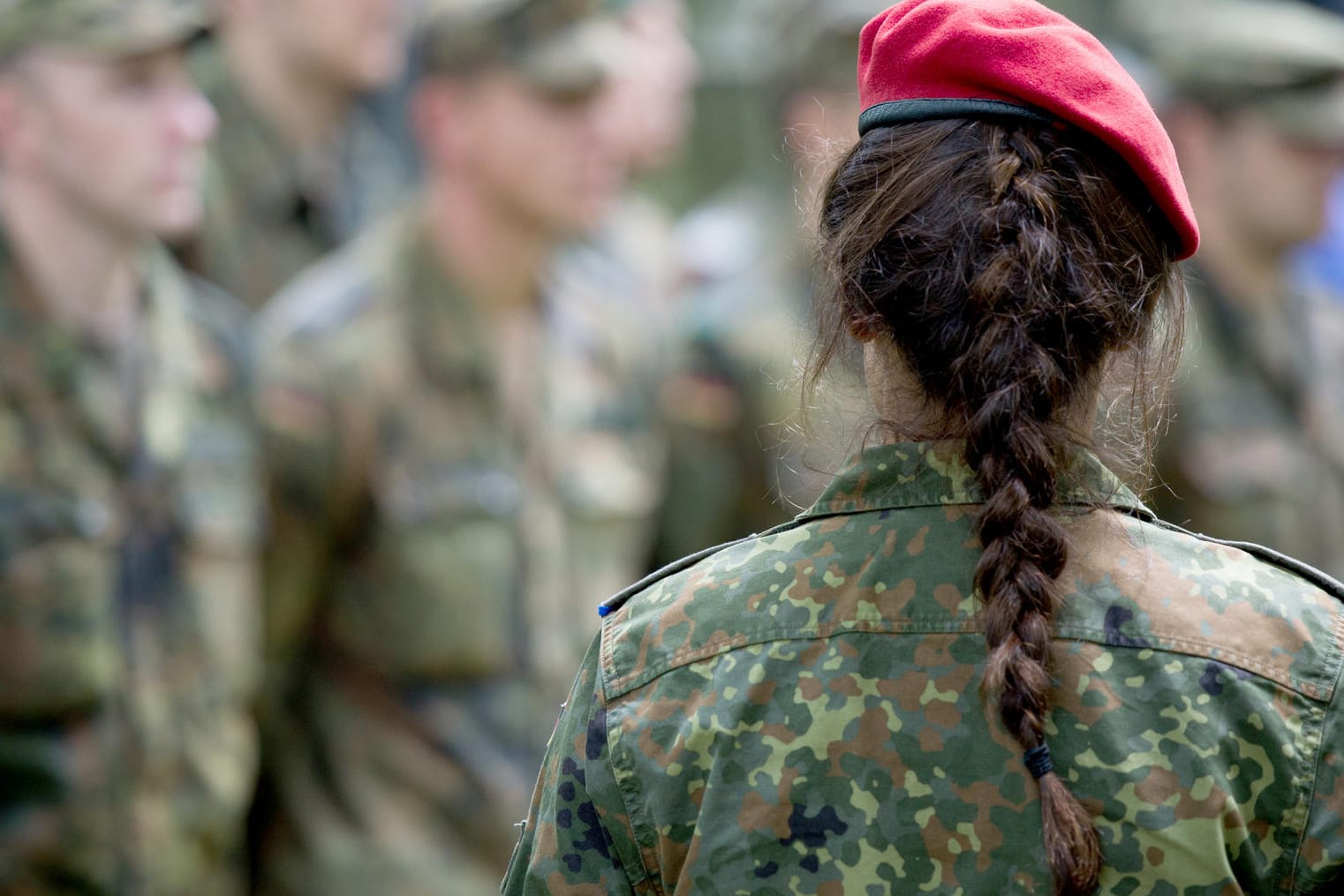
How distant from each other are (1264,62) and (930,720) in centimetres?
517

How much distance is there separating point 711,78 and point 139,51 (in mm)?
5444

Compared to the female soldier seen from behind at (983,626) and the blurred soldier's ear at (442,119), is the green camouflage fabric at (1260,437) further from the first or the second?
the female soldier seen from behind at (983,626)

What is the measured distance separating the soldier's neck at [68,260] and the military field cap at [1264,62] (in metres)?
3.78

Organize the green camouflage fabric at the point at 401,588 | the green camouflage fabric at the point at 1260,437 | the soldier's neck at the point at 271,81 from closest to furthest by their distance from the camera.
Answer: the green camouflage fabric at the point at 401,588
the soldier's neck at the point at 271,81
the green camouflage fabric at the point at 1260,437

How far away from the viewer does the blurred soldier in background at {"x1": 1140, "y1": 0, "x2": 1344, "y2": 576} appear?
19.8ft

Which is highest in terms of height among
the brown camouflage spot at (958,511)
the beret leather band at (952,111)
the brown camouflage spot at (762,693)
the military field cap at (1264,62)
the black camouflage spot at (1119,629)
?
the beret leather band at (952,111)

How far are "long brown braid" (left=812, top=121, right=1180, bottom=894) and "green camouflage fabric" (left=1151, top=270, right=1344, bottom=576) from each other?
4.47 meters

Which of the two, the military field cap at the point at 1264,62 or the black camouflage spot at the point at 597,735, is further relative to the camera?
the military field cap at the point at 1264,62

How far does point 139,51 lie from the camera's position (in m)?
3.90

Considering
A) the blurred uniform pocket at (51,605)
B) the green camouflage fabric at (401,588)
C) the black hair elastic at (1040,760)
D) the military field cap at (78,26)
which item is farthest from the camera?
the green camouflage fabric at (401,588)

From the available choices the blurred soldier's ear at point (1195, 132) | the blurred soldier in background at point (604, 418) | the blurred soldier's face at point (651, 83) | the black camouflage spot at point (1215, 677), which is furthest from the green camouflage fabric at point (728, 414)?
the black camouflage spot at point (1215, 677)

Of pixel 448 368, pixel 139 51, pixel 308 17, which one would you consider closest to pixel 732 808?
pixel 139 51

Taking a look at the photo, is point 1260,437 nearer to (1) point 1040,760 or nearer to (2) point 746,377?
(2) point 746,377

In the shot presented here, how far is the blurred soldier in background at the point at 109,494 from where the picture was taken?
374 cm
